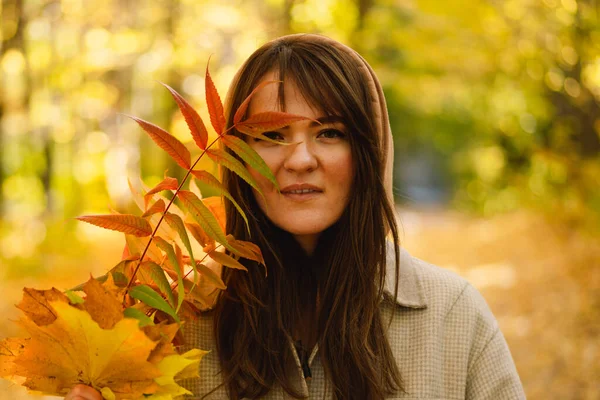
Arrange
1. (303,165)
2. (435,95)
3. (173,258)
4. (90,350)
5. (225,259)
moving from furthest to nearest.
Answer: (435,95)
(303,165)
(225,259)
(173,258)
(90,350)

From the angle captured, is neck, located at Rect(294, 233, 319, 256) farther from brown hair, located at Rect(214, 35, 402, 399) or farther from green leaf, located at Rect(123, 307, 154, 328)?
green leaf, located at Rect(123, 307, 154, 328)

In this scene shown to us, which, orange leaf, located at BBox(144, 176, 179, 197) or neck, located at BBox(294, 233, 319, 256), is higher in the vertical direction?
orange leaf, located at BBox(144, 176, 179, 197)

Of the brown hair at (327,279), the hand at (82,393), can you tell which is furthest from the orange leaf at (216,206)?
the hand at (82,393)

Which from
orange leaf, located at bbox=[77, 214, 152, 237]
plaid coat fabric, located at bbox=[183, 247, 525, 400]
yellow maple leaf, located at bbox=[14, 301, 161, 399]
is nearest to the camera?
yellow maple leaf, located at bbox=[14, 301, 161, 399]

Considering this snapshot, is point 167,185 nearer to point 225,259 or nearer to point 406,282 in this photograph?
point 225,259

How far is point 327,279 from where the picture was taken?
2123 mm

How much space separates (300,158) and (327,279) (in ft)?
1.35

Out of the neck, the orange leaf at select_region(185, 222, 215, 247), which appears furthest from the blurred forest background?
the orange leaf at select_region(185, 222, 215, 247)

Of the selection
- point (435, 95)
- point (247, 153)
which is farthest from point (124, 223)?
point (435, 95)

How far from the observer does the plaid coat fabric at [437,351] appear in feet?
6.66

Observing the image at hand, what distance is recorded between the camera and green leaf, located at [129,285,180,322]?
60.4 inches

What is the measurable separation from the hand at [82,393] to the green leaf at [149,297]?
0.20 m

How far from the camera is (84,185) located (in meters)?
15.9

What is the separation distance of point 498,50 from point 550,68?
74 cm
